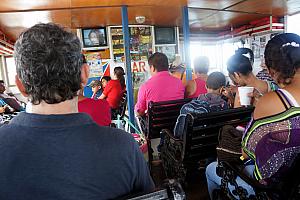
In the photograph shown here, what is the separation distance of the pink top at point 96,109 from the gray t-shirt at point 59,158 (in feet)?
3.29

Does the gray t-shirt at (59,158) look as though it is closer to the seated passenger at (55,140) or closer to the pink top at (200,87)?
the seated passenger at (55,140)

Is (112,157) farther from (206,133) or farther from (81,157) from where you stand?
(206,133)

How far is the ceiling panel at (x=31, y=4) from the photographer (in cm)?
303

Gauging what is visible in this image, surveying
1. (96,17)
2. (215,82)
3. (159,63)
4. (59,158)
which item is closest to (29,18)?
(96,17)

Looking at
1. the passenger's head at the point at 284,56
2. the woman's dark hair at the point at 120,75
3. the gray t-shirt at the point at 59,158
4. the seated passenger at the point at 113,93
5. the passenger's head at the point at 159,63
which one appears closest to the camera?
the gray t-shirt at the point at 59,158

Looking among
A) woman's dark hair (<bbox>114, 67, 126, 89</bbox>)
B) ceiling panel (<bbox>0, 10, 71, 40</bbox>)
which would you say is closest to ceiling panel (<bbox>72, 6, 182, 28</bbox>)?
ceiling panel (<bbox>0, 10, 71, 40</bbox>)

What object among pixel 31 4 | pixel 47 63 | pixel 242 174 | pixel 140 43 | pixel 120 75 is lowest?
pixel 242 174

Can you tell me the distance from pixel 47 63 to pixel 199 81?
2332 millimetres

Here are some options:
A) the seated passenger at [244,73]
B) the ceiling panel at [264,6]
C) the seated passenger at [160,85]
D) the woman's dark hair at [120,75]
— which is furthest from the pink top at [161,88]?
the ceiling panel at [264,6]

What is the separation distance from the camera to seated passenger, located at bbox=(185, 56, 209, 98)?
9.55 feet

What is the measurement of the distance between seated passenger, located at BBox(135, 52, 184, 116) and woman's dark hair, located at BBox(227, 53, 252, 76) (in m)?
0.87

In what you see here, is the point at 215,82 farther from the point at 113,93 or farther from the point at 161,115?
the point at 113,93

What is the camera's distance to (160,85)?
9.25 feet

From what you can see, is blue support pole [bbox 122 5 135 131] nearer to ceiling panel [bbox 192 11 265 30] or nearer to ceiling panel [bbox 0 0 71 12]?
ceiling panel [bbox 0 0 71 12]
